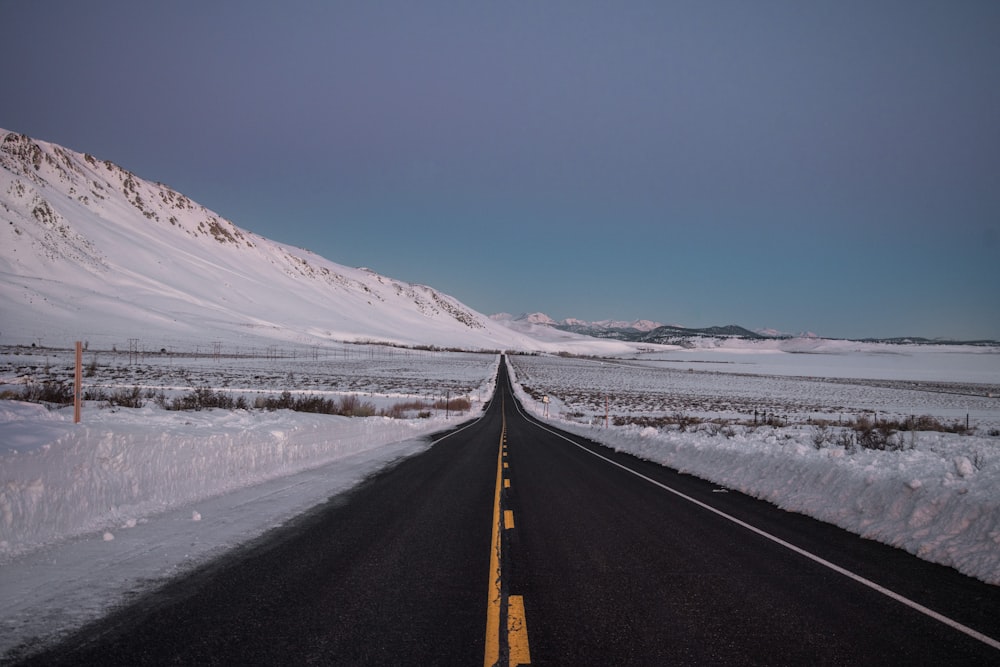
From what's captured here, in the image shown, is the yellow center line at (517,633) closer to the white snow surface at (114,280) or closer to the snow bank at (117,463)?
the snow bank at (117,463)

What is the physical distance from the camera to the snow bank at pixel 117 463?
6.51m

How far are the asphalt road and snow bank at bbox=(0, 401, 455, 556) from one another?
2499 millimetres

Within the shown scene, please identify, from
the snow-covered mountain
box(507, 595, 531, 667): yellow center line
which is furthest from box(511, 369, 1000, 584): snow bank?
the snow-covered mountain

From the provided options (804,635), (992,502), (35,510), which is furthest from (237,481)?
(992,502)

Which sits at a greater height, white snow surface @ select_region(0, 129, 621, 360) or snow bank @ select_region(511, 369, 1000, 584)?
white snow surface @ select_region(0, 129, 621, 360)

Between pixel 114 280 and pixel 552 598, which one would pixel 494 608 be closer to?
pixel 552 598

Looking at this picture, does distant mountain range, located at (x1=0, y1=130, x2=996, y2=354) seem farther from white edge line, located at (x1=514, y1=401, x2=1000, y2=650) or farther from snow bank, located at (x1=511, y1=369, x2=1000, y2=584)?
white edge line, located at (x1=514, y1=401, x2=1000, y2=650)

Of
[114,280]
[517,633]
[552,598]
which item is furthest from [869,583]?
[114,280]

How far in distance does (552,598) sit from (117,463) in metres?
6.97

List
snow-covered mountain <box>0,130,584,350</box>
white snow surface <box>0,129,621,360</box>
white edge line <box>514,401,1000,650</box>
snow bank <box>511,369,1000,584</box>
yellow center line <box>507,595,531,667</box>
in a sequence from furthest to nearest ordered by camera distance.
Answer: snow-covered mountain <box>0,130,584,350</box> → white snow surface <box>0,129,621,360</box> → snow bank <box>511,369,1000,584</box> → white edge line <box>514,401,1000,650</box> → yellow center line <box>507,595,531,667</box>

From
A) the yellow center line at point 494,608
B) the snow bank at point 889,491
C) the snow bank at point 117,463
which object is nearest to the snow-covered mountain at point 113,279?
the snow bank at point 117,463

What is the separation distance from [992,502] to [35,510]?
39.0ft

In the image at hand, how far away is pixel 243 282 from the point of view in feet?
574

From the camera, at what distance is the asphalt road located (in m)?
4.05
